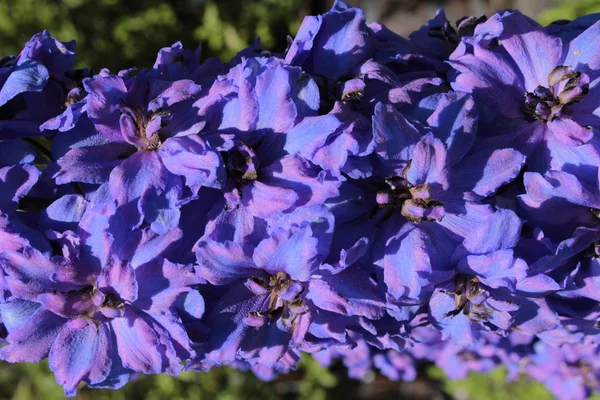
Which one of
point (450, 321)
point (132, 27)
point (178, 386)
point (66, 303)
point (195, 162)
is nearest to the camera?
point (195, 162)

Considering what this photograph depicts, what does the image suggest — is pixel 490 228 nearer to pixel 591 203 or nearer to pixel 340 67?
pixel 591 203

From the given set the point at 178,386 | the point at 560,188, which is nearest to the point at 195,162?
the point at 560,188

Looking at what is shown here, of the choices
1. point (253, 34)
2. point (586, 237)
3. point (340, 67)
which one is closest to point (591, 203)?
point (586, 237)

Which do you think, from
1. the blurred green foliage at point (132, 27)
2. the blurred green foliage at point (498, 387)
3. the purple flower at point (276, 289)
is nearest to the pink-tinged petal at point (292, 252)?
the purple flower at point (276, 289)

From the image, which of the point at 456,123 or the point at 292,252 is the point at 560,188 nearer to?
the point at 456,123

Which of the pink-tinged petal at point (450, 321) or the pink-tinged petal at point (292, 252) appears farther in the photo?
the pink-tinged petal at point (450, 321)

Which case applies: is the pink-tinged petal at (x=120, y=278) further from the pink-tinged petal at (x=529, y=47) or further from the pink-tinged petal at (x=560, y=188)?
the pink-tinged petal at (x=529, y=47)
